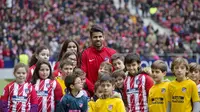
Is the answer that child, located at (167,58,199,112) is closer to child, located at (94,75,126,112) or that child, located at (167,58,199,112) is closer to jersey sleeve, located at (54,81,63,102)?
child, located at (94,75,126,112)

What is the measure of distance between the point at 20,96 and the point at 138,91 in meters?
1.89

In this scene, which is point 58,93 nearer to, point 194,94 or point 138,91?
point 138,91

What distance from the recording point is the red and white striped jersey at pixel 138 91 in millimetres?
10422

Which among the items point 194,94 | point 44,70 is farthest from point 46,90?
point 194,94

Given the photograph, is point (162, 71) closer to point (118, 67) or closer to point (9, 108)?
point (118, 67)

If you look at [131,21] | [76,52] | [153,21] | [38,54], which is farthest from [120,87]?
[153,21]

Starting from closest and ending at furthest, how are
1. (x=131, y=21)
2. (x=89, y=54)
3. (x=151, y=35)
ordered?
1. (x=89, y=54)
2. (x=151, y=35)
3. (x=131, y=21)

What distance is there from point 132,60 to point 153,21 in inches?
1240

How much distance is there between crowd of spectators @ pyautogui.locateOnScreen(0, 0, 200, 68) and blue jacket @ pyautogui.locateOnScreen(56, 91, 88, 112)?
65.0 ft

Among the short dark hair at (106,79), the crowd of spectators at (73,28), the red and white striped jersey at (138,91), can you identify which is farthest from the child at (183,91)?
the crowd of spectators at (73,28)

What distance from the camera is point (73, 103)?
9.66 m

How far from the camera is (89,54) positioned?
1128 centimetres

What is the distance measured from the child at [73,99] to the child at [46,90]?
537 mm

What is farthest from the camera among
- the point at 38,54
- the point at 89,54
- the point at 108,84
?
the point at 38,54
